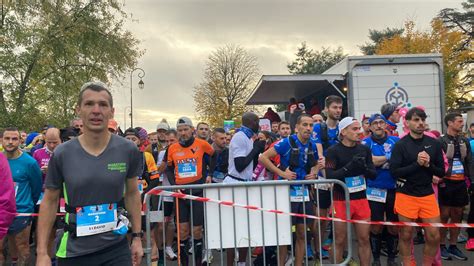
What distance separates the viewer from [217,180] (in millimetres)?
7246

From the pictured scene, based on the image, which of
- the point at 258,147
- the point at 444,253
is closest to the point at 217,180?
the point at 258,147

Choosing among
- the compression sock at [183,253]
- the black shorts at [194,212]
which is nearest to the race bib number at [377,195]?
the black shorts at [194,212]

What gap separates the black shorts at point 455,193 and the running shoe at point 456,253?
26.3 inches

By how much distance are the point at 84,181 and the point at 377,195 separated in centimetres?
428

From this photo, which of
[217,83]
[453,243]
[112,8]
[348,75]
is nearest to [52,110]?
[112,8]

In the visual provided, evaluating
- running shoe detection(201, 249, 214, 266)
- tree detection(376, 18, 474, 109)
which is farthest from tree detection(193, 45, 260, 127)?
running shoe detection(201, 249, 214, 266)

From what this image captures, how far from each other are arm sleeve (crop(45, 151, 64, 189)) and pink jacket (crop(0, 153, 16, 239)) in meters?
0.44

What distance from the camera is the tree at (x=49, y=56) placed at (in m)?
19.1

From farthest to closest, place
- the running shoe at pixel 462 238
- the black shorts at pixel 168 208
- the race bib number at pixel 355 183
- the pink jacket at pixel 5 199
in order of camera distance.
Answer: the running shoe at pixel 462 238, the black shorts at pixel 168 208, the race bib number at pixel 355 183, the pink jacket at pixel 5 199

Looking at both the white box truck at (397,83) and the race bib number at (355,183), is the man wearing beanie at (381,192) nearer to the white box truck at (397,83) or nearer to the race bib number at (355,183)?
the race bib number at (355,183)

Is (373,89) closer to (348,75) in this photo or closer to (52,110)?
(348,75)

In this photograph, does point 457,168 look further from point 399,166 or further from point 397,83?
point 397,83

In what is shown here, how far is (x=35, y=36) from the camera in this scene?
19234 millimetres

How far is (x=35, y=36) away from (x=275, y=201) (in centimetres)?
1796
